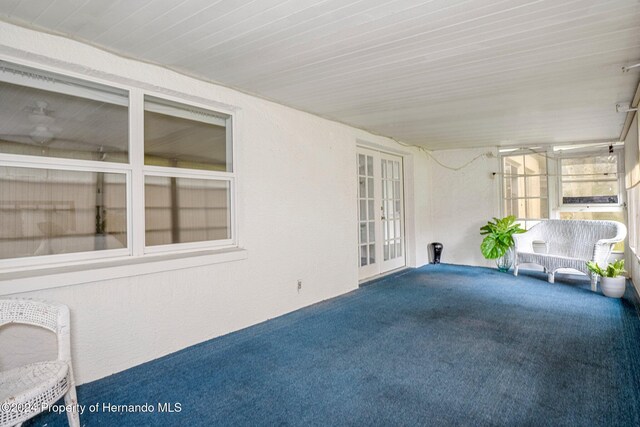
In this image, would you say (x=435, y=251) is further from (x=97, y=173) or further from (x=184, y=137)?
(x=97, y=173)

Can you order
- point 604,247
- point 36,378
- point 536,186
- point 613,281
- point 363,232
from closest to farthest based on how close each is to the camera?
point 36,378 → point 613,281 → point 604,247 → point 363,232 → point 536,186

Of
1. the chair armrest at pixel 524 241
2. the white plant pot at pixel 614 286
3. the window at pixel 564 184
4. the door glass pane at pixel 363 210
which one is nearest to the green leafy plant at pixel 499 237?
the chair armrest at pixel 524 241

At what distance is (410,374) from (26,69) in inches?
130

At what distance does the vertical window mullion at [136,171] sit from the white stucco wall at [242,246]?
7.7 inches

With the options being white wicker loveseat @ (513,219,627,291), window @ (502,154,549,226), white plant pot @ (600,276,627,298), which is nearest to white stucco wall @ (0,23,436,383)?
window @ (502,154,549,226)

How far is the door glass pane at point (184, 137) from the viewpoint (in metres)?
2.90

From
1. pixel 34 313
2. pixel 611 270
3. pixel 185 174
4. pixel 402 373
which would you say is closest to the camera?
pixel 34 313

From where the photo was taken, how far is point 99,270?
241cm

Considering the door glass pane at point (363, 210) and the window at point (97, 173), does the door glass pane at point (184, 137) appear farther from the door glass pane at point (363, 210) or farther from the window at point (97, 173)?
the door glass pane at point (363, 210)

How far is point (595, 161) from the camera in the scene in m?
5.97

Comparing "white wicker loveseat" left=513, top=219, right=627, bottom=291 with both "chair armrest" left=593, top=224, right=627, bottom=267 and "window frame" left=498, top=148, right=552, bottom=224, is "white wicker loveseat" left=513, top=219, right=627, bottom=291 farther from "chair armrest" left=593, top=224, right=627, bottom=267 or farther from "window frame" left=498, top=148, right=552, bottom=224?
"window frame" left=498, top=148, right=552, bottom=224

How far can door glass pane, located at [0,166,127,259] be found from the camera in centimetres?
223

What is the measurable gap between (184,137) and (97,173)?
2.69 ft

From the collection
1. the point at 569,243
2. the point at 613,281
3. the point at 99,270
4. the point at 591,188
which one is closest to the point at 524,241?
the point at 569,243
